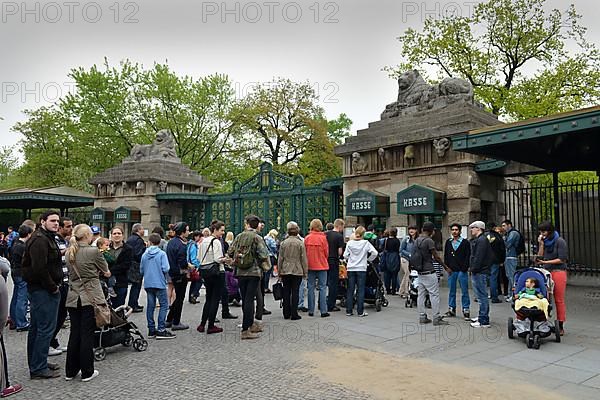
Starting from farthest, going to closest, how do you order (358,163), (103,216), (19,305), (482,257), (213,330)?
(103,216) < (358,163) < (19,305) < (482,257) < (213,330)

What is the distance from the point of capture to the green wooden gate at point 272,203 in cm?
1655

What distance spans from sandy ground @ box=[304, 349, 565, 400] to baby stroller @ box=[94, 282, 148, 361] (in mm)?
2468

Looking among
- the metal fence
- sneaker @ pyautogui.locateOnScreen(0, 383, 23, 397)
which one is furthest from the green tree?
sneaker @ pyautogui.locateOnScreen(0, 383, 23, 397)

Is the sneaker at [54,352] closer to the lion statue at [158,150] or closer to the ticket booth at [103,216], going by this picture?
the ticket booth at [103,216]

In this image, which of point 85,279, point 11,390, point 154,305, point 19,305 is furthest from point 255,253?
point 19,305

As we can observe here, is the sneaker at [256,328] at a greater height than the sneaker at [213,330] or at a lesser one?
greater

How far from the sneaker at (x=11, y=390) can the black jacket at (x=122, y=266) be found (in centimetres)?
321

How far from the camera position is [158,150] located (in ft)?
69.0

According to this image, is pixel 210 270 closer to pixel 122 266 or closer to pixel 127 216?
pixel 122 266

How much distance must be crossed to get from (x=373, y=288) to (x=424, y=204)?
3.10 meters

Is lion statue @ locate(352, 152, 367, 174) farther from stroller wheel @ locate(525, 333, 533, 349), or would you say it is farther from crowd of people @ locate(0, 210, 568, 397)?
stroller wheel @ locate(525, 333, 533, 349)

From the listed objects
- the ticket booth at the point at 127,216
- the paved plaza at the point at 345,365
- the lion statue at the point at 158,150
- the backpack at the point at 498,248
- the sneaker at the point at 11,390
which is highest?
the lion statue at the point at 158,150

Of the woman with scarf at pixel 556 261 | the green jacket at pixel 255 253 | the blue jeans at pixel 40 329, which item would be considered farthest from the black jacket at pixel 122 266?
the woman with scarf at pixel 556 261

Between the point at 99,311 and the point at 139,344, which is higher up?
the point at 99,311
